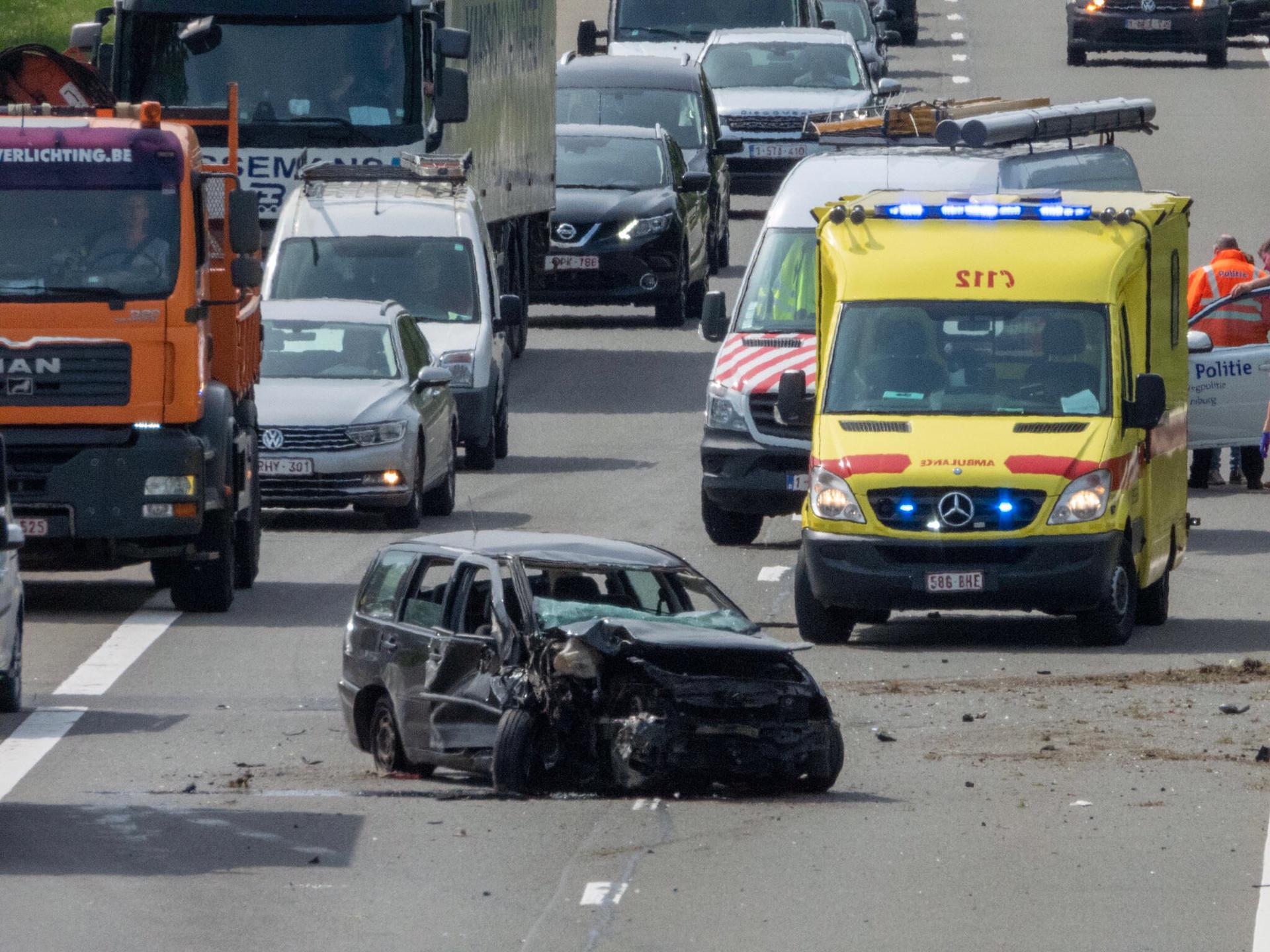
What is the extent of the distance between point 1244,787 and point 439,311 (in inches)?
592

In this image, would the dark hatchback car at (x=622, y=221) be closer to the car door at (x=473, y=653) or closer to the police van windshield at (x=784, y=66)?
the police van windshield at (x=784, y=66)

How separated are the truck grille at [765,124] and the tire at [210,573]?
22.9 metres

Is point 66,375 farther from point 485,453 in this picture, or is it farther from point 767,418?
point 485,453

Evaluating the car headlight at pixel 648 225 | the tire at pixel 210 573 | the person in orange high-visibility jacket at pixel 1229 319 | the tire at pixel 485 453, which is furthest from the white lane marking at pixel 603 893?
the car headlight at pixel 648 225

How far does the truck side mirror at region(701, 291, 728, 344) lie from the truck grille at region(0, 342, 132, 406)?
199 inches

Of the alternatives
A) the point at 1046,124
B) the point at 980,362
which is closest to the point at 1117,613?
the point at 980,362

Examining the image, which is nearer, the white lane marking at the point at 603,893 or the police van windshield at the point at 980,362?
the white lane marking at the point at 603,893

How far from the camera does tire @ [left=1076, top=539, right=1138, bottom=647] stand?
1719cm

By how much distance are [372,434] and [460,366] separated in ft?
10.5

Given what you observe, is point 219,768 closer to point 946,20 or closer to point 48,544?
point 48,544

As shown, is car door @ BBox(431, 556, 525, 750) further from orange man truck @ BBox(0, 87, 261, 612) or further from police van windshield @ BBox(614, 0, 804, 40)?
police van windshield @ BBox(614, 0, 804, 40)

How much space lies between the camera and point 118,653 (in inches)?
677

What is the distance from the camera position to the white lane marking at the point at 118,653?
15977 millimetres

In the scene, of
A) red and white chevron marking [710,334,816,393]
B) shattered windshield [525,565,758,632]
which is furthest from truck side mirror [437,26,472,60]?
shattered windshield [525,565,758,632]
